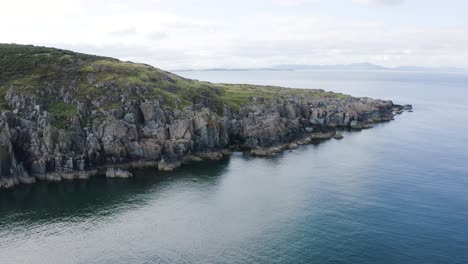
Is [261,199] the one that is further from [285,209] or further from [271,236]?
[271,236]

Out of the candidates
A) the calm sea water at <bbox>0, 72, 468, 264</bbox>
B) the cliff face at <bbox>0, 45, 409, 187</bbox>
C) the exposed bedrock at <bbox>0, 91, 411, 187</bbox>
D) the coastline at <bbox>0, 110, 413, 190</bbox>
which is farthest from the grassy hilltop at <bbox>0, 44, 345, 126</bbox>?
the calm sea water at <bbox>0, 72, 468, 264</bbox>

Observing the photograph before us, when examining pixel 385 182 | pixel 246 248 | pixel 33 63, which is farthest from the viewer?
pixel 33 63

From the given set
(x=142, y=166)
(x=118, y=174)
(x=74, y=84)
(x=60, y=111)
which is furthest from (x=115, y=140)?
(x=74, y=84)

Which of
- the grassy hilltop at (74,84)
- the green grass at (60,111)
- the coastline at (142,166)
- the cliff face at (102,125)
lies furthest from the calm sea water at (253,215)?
the grassy hilltop at (74,84)

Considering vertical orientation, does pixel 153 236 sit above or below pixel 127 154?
below

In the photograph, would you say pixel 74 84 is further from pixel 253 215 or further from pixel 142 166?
pixel 253 215

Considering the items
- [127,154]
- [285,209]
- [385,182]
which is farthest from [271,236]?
[127,154]
